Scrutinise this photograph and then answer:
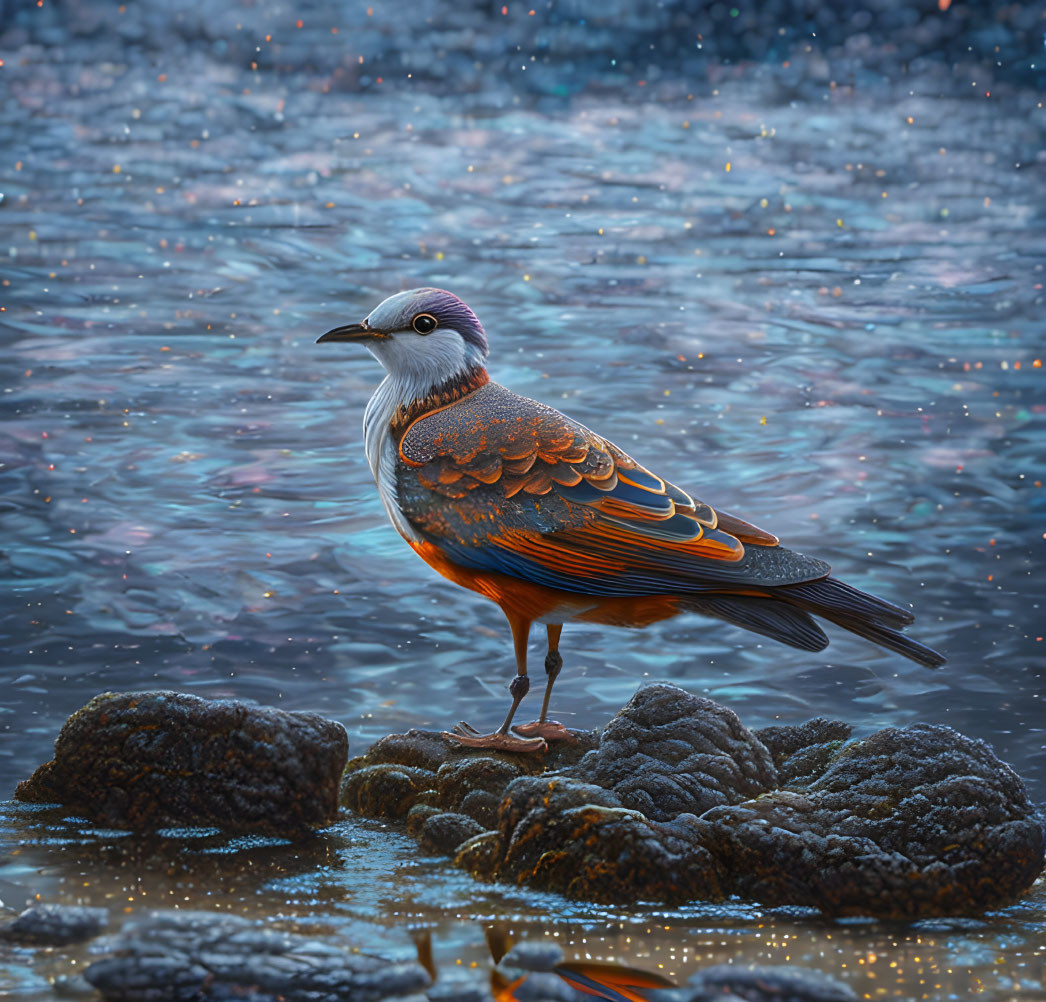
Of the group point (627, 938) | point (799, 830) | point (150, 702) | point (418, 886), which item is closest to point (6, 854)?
point (150, 702)

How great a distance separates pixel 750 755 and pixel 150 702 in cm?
303

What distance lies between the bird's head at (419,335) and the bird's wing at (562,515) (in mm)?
312

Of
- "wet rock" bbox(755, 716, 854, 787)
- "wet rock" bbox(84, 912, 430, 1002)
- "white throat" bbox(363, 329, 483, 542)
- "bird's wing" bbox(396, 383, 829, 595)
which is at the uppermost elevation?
"white throat" bbox(363, 329, 483, 542)

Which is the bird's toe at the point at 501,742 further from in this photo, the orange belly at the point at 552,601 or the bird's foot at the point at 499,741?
the orange belly at the point at 552,601

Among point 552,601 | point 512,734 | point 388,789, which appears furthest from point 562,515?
point 388,789

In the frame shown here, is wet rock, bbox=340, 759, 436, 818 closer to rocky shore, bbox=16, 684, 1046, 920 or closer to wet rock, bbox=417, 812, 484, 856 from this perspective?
rocky shore, bbox=16, 684, 1046, 920

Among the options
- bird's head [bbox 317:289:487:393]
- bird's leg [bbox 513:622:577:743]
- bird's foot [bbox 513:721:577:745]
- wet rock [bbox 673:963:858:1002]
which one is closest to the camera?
wet rock [bbox 673:963:858:1002]

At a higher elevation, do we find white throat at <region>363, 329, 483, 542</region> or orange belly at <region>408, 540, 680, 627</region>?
white throat at <region>363, 329, 483, 542</region>

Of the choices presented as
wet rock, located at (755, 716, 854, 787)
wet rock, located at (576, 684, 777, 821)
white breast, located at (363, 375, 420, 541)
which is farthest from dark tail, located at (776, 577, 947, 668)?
white breast, located at (363, 375, 420, 541)

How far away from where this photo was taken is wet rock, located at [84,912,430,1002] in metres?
3.66

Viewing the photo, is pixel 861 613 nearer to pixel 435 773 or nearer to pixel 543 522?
pixel 543 522

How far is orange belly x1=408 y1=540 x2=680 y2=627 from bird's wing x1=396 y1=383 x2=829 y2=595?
8 centimetres

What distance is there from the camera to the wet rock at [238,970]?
3.66 meters

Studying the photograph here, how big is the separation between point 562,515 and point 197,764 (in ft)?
7.01
